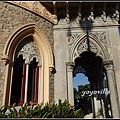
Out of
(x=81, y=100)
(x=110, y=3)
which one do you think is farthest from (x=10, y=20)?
(x=81, y=100)

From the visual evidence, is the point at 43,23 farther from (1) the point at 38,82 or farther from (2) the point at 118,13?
(2) the point at 118,13

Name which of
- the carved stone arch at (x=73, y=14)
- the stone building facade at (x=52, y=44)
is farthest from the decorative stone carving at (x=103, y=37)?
the carved stone arch at (x=73, y=14)

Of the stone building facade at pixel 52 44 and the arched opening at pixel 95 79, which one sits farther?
the arched opening at pixel 95 79

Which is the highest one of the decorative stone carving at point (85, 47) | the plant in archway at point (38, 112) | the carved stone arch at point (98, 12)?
the carved stone arch at point (98, 12)

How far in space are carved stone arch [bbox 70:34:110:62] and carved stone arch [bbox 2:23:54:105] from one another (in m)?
0.95

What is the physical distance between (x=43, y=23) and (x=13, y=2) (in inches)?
49.9

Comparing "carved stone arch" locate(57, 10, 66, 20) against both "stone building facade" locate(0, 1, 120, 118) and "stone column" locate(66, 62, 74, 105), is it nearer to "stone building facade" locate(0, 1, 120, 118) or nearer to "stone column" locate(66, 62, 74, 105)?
"stone building facade" locate(0, 1, 120, 118)

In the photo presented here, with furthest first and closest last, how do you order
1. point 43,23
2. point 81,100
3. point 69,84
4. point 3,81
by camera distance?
point 81,100
point 43,23
point 69,84
point 3,81

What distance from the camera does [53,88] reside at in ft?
15.6

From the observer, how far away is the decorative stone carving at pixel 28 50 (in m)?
4.60

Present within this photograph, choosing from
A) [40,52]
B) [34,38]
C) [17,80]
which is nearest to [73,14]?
[34,38]

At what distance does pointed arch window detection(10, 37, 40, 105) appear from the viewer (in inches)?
170

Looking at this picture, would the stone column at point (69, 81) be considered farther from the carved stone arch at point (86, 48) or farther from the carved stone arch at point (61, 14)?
the carved stone arch at point (61, 14)

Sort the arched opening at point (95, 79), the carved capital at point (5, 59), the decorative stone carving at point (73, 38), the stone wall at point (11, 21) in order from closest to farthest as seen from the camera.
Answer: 1. the carved capital at point (5, 59)
2. the stone wall at point (11, 21)
3. the decorative stone carving at point (73, 38)
4. the arched opening at point (95, 79)
